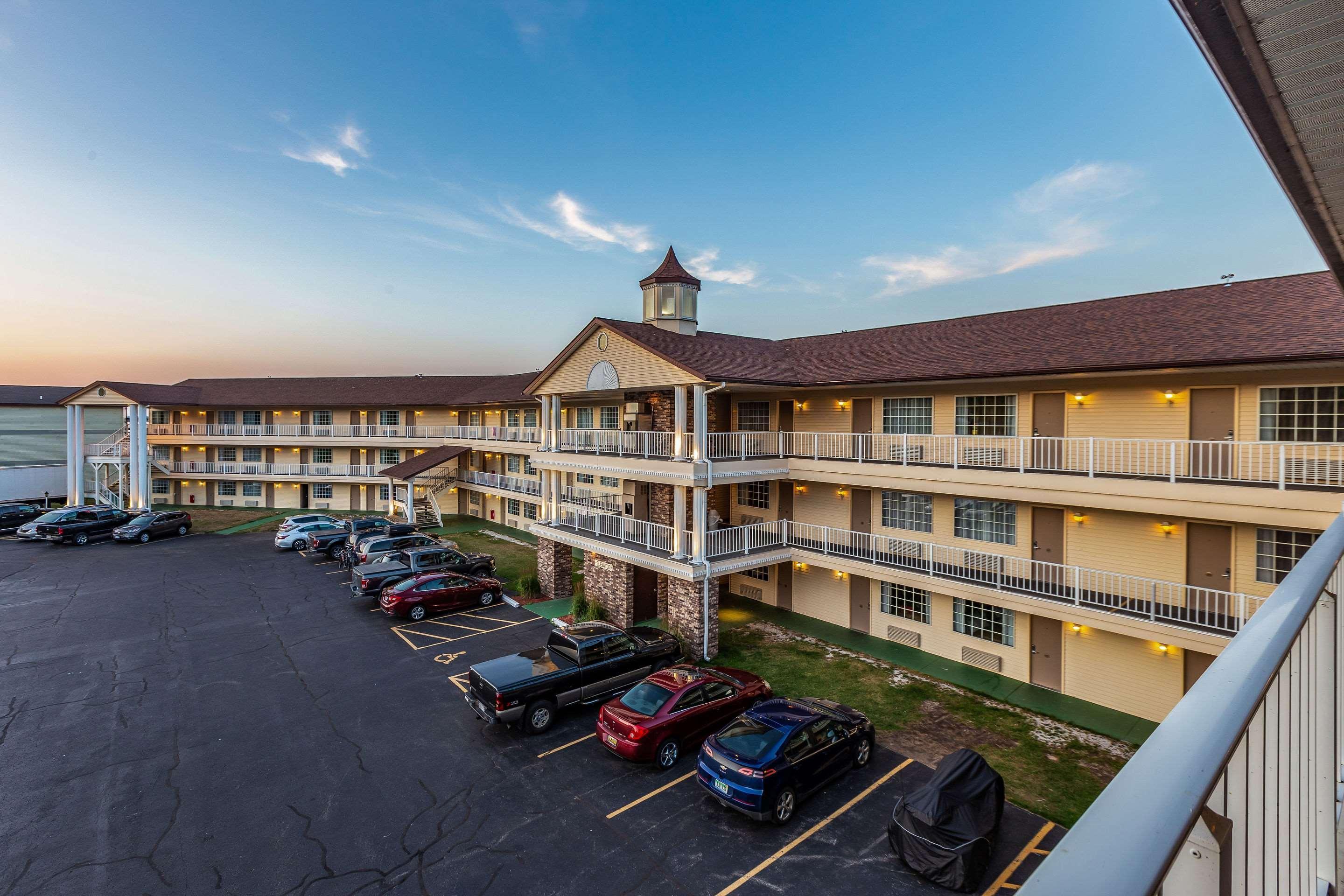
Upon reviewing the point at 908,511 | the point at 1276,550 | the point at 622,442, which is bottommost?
the point at 1276,550

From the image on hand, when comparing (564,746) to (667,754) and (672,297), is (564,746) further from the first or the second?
(672,297)

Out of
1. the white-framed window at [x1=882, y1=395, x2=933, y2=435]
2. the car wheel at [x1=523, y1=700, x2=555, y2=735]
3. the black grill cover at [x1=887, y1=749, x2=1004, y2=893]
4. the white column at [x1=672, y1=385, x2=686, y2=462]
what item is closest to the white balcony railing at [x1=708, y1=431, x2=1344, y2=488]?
the white-framed window at [x1=882, y1=395, x2=933, y2=435]

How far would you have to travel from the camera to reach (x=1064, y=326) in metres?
18.1

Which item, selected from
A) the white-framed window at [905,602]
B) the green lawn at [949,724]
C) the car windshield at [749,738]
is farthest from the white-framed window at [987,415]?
the car windshield at [749,738]

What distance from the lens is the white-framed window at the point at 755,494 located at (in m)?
24.4

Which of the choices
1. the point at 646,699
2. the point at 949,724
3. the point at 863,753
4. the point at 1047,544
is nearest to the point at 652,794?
the point at 646,699

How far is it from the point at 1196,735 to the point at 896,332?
23686 millimetres

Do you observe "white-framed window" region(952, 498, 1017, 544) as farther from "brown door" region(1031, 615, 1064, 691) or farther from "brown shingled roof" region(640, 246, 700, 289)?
"brown shingled roof" region(640, 246, 700, 289)

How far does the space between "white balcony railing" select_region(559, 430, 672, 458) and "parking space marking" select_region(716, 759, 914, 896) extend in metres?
11.3

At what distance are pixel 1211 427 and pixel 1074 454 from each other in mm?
2927

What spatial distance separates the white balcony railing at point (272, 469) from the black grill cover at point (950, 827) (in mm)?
40441

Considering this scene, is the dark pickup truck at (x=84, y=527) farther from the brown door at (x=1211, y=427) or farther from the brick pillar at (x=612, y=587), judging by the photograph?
the brown door at (x=1211, y=427)

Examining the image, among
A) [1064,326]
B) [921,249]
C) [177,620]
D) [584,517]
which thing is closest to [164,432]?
[177,620]

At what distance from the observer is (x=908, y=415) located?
2056 cm
